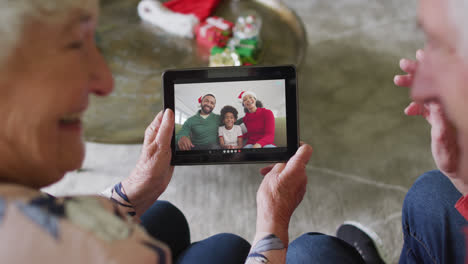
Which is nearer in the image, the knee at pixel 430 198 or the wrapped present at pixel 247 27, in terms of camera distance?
the knee at pixel 430 198

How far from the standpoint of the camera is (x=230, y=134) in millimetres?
1035

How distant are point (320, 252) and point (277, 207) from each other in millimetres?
156

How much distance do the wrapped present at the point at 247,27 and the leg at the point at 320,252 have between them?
2.93 ft

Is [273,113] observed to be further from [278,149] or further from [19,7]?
[19,7]

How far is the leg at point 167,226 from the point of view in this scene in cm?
98

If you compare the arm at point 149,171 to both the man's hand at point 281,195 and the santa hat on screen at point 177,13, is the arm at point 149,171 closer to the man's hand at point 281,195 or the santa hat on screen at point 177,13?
the man's hand at point 281,195

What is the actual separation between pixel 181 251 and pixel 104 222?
54cm

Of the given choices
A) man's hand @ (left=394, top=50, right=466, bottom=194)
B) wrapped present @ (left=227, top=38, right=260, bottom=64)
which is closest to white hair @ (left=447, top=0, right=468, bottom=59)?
man's hand @ (left=394, top=50, right=466, bottom=194)

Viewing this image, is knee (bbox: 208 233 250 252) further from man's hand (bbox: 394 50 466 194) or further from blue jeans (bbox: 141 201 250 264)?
man's hand (bbox: 394 50 466 194)

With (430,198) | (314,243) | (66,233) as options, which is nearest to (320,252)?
(314,243)

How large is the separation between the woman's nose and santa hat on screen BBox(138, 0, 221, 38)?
1.12 m

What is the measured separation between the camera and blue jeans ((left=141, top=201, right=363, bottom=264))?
91 centimetres

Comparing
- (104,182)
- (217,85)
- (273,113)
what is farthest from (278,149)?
(104,182)

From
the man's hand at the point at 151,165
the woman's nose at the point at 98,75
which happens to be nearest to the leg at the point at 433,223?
the man's hand at the point at 151,165
